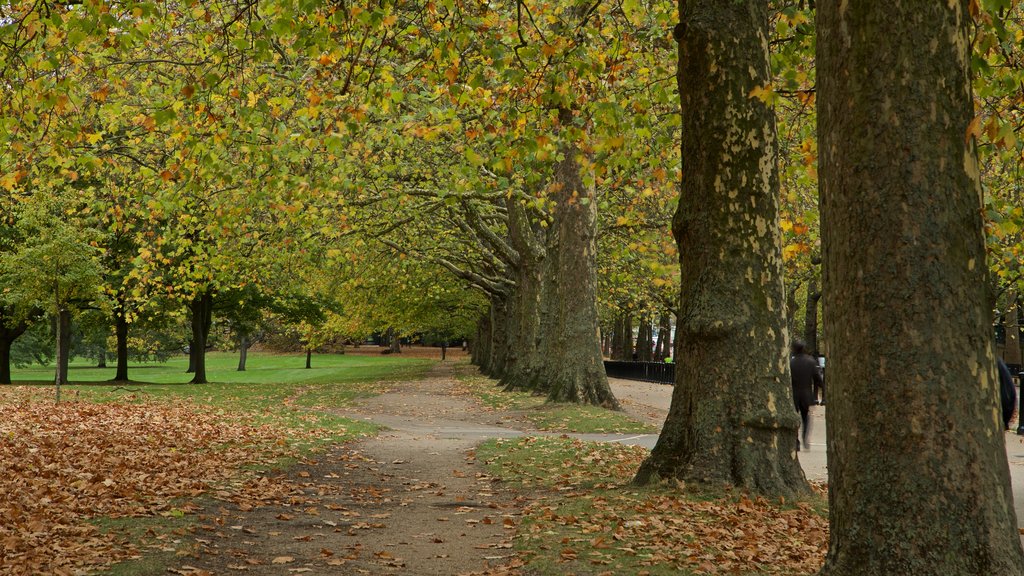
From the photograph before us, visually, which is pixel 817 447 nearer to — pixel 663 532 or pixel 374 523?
pixel 663 532

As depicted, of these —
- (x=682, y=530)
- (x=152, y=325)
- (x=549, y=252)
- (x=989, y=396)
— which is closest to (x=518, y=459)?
(x=682, y=530)

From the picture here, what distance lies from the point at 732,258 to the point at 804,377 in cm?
674

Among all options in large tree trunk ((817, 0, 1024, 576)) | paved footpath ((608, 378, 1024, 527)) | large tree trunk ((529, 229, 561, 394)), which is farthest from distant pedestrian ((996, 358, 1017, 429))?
large tree trunk ((529, 229, 561, 394))

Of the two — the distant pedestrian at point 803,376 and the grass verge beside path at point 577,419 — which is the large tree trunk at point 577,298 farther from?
the distant pedestrian at point 803,376

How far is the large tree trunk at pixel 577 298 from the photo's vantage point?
20703 mm

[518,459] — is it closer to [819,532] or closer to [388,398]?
[819,532]

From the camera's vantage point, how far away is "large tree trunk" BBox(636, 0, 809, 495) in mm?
8391

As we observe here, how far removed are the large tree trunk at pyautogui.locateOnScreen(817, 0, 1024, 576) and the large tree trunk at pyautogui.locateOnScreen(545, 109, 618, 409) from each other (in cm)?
1587

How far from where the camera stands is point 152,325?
40188 millimetres

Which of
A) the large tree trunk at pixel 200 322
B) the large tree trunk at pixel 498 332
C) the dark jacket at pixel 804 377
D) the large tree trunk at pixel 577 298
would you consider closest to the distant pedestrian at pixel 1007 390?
the dark jacket at pixel 804 377

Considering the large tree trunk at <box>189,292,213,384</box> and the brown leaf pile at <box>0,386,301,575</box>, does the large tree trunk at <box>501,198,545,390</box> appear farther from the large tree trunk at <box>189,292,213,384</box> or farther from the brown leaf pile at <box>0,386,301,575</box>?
the large tree trunk at <box>189,292,213,384</box>

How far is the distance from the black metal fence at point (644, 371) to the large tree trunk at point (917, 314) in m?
37.7

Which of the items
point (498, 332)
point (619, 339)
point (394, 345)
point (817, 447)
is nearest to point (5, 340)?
point (498, 332)

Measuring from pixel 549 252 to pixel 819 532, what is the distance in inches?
727
